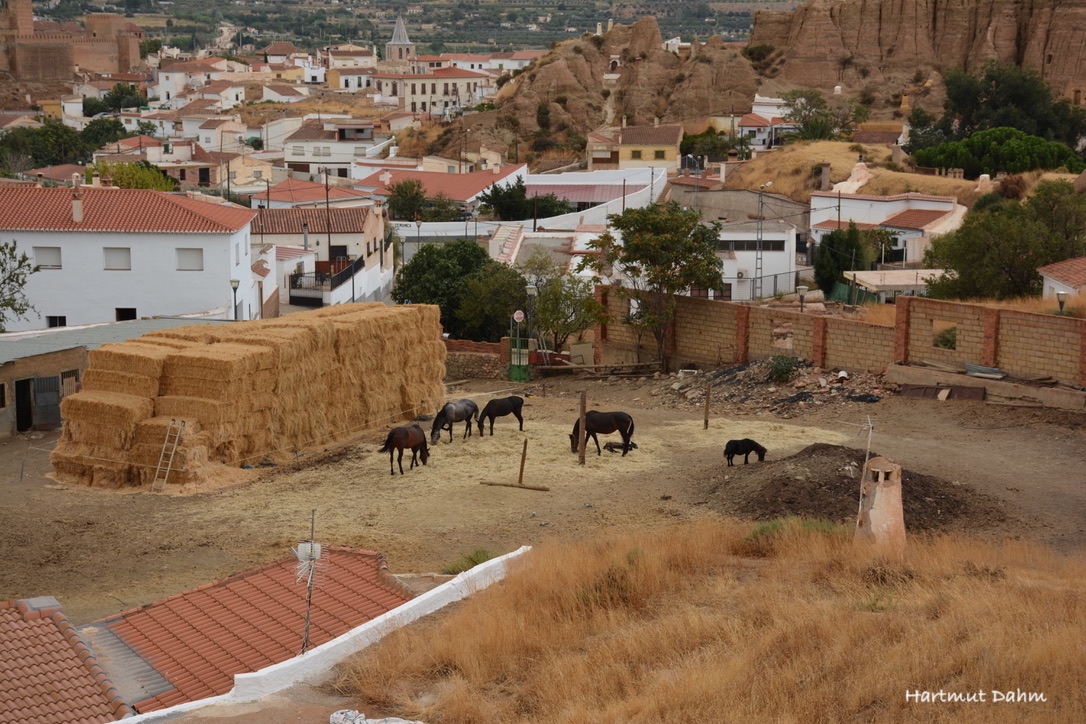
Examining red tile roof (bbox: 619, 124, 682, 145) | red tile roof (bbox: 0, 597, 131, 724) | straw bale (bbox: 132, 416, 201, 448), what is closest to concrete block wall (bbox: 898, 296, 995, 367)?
straw bale (bbox: 132, 416, 201, 448)

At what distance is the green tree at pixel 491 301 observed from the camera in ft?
140

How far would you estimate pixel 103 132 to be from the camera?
124750 millimetres

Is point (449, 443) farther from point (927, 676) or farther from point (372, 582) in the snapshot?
point (927, 676)

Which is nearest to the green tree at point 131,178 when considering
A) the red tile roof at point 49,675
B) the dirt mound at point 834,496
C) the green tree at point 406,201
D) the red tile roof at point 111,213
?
the green tree at point 406,201

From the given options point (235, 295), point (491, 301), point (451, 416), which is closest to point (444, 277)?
point (491, 301)

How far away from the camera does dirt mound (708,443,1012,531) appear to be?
70.7 ft

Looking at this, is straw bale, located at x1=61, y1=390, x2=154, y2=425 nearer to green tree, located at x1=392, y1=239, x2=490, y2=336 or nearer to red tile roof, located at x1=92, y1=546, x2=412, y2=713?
red tile roof, located at x1=92, y1=546, x2=412, y2=713

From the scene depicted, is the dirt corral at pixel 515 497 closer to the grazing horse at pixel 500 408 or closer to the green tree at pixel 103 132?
the grazing horse at pixel 500 408

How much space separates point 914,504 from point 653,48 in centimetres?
9975

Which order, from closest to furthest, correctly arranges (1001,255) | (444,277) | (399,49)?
(1001,255) < (444,277) < (399,49)

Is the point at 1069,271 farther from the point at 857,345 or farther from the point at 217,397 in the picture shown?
the point at 217,397

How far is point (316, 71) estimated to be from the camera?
173m

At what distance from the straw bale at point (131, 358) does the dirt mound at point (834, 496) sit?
34.4 ft

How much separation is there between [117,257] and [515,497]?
70.2ft
